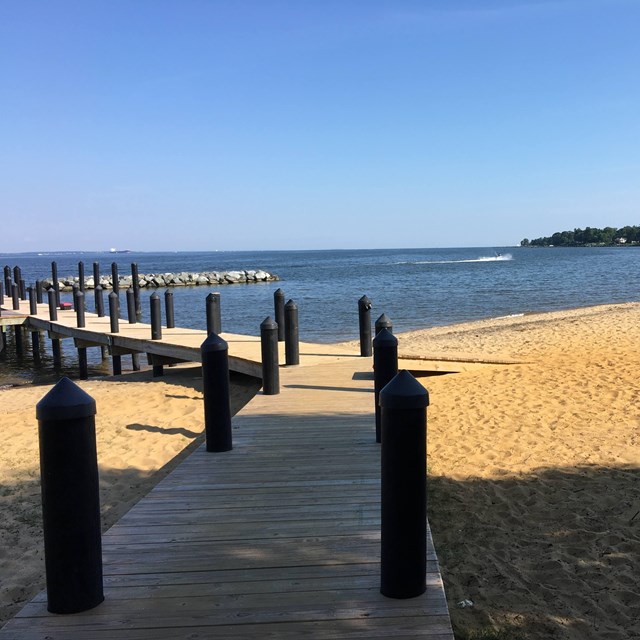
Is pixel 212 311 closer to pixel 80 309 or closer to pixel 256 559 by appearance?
pixel 80 309

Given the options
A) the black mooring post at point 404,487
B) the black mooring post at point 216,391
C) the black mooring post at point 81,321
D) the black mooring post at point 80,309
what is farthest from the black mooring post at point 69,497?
the black mooring post at point 80,309

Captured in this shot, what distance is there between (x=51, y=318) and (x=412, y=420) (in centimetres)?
1860

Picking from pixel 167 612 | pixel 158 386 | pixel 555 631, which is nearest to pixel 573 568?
pixel 555 631

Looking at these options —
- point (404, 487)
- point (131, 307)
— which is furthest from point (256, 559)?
point (131, 307)

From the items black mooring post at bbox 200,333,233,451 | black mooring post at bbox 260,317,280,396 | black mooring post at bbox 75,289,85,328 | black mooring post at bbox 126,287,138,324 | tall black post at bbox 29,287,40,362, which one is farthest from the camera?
tall black post at bbox 29,287,40,362

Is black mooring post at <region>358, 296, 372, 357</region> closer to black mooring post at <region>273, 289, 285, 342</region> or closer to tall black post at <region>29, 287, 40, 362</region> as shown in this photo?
black mooring post at <region>273, 289, 285, 342</region>

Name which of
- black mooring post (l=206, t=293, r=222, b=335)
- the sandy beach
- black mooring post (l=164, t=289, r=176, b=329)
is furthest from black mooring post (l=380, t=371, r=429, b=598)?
black mooring post (l=164, t=289, r=176, b=329)

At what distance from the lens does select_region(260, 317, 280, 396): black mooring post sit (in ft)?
27.3

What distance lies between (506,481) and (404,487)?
3.34m

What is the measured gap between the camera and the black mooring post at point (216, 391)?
5.87 metres

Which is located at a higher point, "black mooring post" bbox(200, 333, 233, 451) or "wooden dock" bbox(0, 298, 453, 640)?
"black mooring post" bbox(200, 333, 233, 451)

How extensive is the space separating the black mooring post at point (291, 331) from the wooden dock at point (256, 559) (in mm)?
4622

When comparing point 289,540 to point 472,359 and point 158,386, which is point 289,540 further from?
point 158,386

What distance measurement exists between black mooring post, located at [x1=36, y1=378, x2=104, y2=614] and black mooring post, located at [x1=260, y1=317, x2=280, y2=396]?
519 cm
